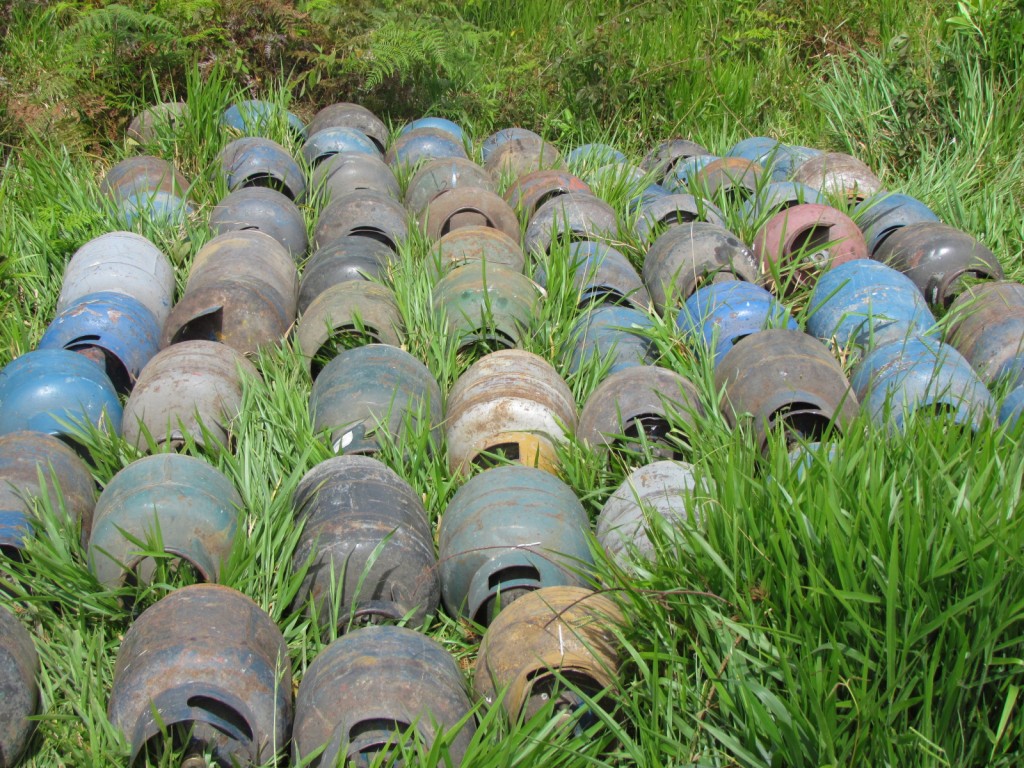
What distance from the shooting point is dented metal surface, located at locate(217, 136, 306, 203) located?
5297 millimetres

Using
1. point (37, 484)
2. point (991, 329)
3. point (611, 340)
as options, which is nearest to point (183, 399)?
point (37, 484)

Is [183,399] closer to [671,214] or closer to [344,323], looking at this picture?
[344,323]

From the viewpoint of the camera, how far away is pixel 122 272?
4348 millimetres

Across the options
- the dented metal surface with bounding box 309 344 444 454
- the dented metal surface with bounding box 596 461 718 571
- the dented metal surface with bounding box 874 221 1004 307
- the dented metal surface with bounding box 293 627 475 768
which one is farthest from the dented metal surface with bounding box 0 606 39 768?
the dented metal surface with bounding box 874 221 1004 307

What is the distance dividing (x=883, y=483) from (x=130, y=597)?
2.14 m

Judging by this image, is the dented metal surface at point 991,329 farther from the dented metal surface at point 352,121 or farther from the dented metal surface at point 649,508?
the dented metal surface at point 352,121

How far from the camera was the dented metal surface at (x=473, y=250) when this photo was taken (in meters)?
4.48

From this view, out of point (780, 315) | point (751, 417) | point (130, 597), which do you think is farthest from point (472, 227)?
point (130, 597)

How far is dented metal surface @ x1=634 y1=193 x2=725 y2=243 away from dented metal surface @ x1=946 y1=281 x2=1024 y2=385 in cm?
122

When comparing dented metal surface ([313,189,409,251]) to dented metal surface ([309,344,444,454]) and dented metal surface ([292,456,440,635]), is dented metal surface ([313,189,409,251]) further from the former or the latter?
dented metal surface ([292,456,440,635])

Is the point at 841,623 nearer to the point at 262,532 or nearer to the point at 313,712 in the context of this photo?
the point at 313,712

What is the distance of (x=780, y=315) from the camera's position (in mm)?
4094

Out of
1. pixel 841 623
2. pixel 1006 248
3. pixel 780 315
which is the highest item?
pixel 841 623

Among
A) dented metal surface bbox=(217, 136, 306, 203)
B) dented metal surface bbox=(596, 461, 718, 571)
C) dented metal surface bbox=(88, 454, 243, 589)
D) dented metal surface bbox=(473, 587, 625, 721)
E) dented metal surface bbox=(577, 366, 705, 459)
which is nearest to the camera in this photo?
dented metal surface bbox=(473, 587, 625, 721)
